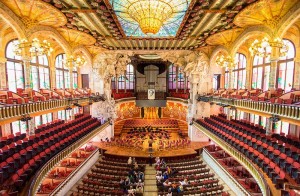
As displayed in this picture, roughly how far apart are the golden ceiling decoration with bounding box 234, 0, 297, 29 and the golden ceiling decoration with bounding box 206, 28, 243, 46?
2.06m

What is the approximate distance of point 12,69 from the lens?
11375 millimetres

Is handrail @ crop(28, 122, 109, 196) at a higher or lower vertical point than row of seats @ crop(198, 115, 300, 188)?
lower

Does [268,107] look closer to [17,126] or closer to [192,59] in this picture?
[192,59]

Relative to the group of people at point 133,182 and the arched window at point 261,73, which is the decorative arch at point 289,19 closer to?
the arched window at point 261,73

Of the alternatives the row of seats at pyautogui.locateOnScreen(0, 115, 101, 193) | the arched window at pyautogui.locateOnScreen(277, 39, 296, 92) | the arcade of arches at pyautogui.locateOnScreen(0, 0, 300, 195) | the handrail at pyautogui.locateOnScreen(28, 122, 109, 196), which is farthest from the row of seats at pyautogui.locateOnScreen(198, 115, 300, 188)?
the row of seats at pyautogui.locateOnScreen(0, 115, 101, 193)

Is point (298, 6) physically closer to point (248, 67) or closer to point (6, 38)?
point (248, 67)

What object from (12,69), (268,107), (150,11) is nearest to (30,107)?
(12,69)

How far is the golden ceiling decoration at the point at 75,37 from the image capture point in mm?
11352

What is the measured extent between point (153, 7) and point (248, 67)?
10.8m

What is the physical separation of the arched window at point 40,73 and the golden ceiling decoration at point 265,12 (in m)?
14.0

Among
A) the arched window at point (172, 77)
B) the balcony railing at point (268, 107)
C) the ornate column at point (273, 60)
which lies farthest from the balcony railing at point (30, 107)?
the arched window at point (172, 77)

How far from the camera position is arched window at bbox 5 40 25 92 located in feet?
36.3

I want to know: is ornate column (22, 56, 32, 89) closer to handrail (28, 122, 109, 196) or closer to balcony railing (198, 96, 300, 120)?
handrail (28, 122, 109, 196)

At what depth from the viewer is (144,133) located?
1955cm
